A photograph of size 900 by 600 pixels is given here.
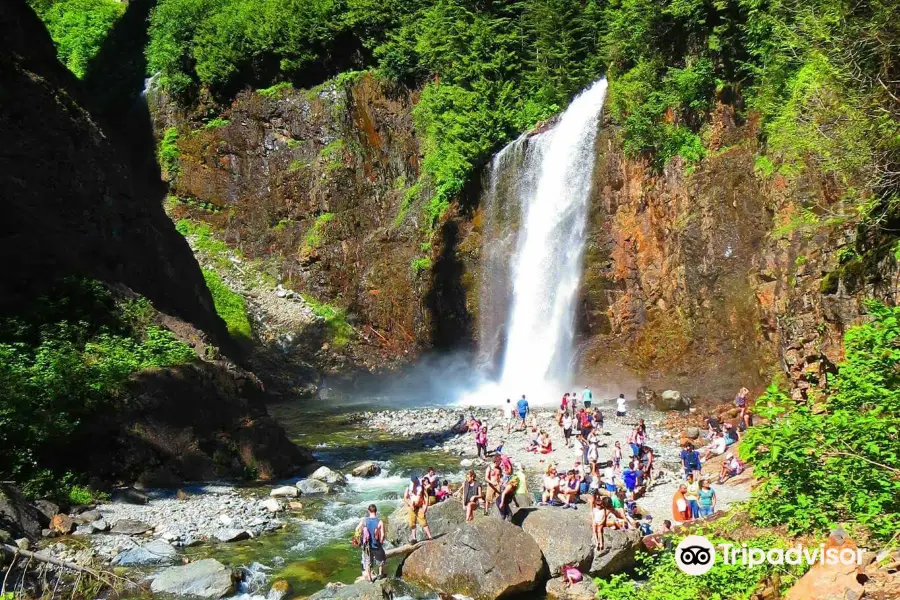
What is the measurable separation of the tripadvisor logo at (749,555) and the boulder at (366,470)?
12190 mm

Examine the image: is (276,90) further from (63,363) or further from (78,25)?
(63,363)

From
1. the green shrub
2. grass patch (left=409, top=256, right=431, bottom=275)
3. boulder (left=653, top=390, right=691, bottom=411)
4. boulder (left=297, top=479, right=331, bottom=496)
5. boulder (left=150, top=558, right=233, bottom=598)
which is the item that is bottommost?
boulder (left=150, top=558, right=233, bottom=598)

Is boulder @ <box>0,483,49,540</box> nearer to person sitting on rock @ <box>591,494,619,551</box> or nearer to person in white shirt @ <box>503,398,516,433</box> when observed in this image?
person sitting on rock @ <box>591,494,619,551</box>

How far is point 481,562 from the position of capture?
1221 cm

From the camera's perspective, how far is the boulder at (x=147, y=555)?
1281 centimetres

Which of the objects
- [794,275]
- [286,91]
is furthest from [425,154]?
[794,275]

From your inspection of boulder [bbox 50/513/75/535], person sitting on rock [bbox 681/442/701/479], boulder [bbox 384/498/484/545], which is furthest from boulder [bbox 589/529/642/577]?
boulder [bbox 50/513/75/535]

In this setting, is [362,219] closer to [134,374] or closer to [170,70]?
[170,70]

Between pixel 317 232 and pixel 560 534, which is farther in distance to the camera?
pixel 317 232

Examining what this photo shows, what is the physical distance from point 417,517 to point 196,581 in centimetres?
447

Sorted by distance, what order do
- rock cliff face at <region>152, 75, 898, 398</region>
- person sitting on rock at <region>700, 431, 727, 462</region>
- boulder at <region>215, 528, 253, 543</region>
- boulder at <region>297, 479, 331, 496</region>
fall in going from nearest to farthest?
boulder at <region>215, 528, 253, 543</region> → boulder at <region>297, 479, 331, 496</region> → person sitting on rock at <region>700, 431, 727, 462</region> → rock cliff face at <region>152, 75, 898, 398</region>

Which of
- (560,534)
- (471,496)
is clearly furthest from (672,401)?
(560,534)

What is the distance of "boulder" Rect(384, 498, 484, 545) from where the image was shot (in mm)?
14719

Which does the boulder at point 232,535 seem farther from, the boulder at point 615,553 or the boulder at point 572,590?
the boulder at point 615,553
